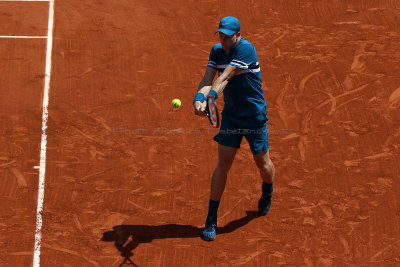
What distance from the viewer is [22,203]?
29.4 feet

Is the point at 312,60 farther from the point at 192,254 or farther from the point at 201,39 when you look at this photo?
the point at 192,254

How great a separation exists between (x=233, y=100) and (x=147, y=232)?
1.89 m

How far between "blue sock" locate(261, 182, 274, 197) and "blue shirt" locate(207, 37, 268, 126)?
91 cm

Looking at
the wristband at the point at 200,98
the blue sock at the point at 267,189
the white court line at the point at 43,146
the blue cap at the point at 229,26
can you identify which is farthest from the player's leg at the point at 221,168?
the white court line at the point at 43,146

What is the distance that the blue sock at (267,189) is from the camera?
8.69 m

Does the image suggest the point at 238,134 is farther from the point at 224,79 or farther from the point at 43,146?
the point at 43,146

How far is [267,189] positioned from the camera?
8.70 metres

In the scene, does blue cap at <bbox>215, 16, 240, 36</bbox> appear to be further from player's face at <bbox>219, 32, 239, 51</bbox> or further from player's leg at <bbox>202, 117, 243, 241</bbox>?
player's leg at <bbox>202, 117, 243, 241</bbox>

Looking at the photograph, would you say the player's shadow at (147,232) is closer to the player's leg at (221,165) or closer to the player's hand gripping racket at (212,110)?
the player's leg at (221,165)

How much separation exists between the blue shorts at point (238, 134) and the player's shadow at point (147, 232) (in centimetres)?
108

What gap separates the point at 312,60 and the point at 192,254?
510 cm

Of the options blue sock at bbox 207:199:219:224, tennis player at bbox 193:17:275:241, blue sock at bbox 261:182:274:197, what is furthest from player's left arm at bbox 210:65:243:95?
blue sock at bbox 261:182:274:197

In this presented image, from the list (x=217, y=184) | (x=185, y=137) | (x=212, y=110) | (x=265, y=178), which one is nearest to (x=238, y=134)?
(x=212, y=110)

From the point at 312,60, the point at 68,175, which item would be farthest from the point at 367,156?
the point at 68,175
